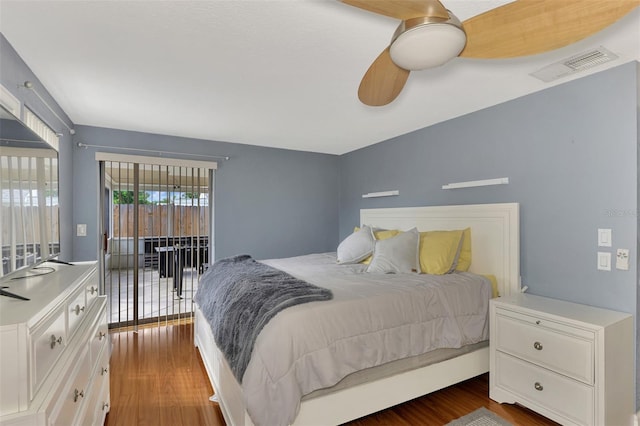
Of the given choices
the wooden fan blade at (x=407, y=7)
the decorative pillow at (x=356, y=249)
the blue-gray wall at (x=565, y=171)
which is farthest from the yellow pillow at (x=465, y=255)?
the wooden fan blade at (x=407, y=7)

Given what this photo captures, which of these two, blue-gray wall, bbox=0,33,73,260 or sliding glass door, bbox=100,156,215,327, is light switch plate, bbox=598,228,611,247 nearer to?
blue-gray wall, bbox=0,33,73,260

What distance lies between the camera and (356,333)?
6.16 ft

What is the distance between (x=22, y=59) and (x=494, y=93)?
3.34 meters

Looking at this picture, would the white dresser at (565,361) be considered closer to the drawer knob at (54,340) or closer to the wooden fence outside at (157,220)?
the drawer knob at (54,340)

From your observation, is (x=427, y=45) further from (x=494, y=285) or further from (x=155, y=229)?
(x=155, y=229)

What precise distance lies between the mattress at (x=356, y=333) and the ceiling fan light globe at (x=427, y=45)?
4.44 ft

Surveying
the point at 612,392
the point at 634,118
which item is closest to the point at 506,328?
the point at 612,392

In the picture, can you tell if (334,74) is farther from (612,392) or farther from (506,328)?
(612,392)

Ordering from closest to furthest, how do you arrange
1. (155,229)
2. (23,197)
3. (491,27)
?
(491,27) < (23,197) < (155,229)

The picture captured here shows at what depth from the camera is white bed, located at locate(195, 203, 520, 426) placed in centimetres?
179

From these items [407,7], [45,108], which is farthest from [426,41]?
[45,108]

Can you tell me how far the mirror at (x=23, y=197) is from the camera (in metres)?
1.29

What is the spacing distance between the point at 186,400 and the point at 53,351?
1.40m

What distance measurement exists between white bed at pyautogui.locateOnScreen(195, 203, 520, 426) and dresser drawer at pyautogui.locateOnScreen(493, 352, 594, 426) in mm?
232
